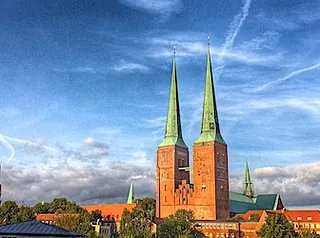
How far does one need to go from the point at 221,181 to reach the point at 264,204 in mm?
35676

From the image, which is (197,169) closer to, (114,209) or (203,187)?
(203,187)

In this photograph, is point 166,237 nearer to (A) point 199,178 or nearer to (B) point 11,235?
(A) point 199,178

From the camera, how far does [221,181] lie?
388ft

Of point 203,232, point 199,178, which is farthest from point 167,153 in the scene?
point 203,232

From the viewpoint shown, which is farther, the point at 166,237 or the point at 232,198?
the point at 232,198

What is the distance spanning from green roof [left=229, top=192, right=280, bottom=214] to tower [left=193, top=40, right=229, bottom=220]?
1612cm

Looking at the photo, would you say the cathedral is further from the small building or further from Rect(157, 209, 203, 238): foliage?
Rect(157, 209, 203, 238): foliage

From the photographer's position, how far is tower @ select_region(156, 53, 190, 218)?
4764 inches

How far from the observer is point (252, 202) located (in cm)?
14625

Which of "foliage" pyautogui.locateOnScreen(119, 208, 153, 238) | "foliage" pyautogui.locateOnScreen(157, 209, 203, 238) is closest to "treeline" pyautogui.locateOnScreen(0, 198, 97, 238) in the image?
"foliage" pyautogui.locateOnScreen(119, 208, 153, 238)

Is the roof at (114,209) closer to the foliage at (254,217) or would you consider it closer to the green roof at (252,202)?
the green roof at (252,202)

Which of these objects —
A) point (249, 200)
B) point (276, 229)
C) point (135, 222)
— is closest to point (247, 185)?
point (249, 200)

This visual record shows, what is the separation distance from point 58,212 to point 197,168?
116ft

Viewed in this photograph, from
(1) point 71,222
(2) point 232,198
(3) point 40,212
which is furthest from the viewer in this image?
(2) point 232,198
